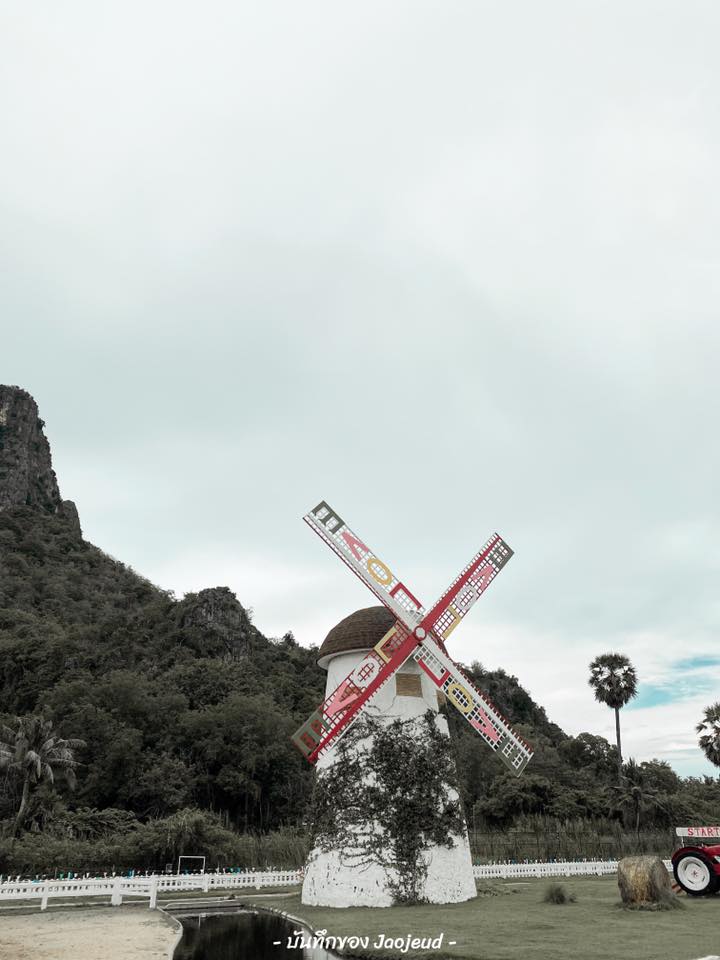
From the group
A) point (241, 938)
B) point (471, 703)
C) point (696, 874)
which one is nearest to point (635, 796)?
point (696, 874)

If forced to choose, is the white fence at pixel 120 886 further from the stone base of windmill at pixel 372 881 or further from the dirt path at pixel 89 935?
the stone base of windmill at pixel 372 881

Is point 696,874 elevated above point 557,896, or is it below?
above

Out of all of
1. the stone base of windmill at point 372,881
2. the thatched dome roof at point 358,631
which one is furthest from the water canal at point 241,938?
the thatched dome roof at point 358,631

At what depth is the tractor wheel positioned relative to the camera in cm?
1363

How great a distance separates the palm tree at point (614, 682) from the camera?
3622cm

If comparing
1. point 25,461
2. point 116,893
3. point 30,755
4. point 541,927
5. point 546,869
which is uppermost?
point 25,461

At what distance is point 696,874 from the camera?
1384cm

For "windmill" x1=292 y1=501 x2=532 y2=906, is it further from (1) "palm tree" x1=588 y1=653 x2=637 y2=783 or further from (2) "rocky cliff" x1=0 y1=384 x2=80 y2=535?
(2) "rocky cliff" x1=0 y1=384 x2=80 y2=535

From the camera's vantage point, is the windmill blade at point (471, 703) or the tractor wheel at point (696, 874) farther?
the windmill blade at point (471, 703)

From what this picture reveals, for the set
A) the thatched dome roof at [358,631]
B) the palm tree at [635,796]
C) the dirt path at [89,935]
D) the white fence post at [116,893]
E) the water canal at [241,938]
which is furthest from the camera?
the palm tree at [635,796]

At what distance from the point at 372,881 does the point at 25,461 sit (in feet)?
340

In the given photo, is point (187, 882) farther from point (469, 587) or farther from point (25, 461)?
point (25, 461)

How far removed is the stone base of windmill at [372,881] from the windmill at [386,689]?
2 cm

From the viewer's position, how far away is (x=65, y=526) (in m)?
98.2
